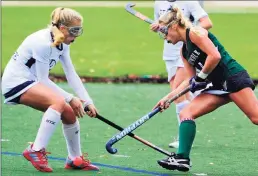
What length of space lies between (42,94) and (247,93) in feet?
5.97

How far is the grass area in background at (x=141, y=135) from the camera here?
332 inches

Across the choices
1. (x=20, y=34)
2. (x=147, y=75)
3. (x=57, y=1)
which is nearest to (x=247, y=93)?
(x=147, y=75)

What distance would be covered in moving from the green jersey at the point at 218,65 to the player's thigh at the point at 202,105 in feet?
0.46

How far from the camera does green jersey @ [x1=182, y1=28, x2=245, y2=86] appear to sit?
26.3 feet

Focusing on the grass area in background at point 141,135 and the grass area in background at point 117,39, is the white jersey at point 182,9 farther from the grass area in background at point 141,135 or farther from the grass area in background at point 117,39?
the grass area in background at point 117,39

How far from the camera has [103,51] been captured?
19.5 m

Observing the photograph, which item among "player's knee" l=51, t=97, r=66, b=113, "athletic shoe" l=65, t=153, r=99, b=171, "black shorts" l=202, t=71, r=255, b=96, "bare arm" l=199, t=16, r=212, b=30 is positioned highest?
"bare arm" l=199, t=16, r=212, b=30

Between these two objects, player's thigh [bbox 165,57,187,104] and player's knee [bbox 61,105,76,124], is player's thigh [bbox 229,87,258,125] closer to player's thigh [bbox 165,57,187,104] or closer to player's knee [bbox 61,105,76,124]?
player's knee [bbox 61,105,76,124]

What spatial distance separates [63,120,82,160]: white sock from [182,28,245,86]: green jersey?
120 centimetres

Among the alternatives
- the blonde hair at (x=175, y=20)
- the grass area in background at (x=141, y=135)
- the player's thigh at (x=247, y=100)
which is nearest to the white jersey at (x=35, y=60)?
the grass area in background at (x=141, y=135)

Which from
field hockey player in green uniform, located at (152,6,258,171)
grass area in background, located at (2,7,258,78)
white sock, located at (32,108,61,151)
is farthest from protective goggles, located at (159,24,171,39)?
grass area in background, located at (2,7,258,78)

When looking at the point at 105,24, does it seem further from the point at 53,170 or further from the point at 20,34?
the point at 53,170

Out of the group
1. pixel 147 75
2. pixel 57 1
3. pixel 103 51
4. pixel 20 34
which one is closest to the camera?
pixel 147 75

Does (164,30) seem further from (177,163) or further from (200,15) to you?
(200,15)
